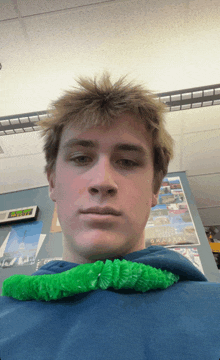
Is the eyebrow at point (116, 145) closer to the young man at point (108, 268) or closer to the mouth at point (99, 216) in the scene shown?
the young man at point (108, 268)

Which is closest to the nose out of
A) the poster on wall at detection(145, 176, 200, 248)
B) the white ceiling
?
the white ceiling

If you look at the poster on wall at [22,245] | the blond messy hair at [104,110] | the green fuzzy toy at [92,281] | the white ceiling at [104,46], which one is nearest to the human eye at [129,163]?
the blond messy hair at [104,110]

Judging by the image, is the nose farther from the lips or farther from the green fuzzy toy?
the green fuzzy toy

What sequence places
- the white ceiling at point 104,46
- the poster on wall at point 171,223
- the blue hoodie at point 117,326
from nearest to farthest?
the blue hoodie at point 117,326 < the white ceiling at point 104,46 < the poster on wall at point 171,223

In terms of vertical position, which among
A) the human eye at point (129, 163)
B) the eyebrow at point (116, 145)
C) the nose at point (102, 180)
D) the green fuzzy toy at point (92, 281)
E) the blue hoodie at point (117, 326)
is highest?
the eyebrow at point (116, 145)

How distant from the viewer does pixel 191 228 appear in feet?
5.18

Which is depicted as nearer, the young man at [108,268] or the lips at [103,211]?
the young man at [108,268]

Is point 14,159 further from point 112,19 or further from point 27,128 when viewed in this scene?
point 112,19

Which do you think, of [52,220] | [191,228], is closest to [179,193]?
[191,228]

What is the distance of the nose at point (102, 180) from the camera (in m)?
0.58

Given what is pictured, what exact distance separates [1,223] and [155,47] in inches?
66.7

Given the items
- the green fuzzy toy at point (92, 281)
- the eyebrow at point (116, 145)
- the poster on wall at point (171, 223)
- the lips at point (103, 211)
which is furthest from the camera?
the poster on wall at point (171, 223)

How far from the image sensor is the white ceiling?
3.83 ft

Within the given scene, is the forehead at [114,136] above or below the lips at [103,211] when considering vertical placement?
above
